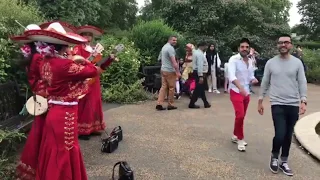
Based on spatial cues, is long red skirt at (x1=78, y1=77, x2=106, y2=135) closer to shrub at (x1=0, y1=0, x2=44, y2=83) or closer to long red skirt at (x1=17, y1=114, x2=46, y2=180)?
shrub at (x1=0, y1=0, x2=44, y2=83)

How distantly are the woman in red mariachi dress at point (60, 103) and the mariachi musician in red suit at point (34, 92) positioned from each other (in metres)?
0.11

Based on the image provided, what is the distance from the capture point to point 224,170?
5211mm

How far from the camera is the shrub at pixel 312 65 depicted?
57.3 ft

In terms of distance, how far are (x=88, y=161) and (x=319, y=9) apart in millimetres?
37944

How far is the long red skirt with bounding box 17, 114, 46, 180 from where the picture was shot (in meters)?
3.91

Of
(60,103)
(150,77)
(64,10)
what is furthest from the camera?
(64,10)

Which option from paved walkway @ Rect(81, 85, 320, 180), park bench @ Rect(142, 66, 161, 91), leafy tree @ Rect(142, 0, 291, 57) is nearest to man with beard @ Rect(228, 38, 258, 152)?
paved walkway @ Rect(81, 85, 320, 180)

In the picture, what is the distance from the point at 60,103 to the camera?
3705mm

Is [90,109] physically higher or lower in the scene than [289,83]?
lower

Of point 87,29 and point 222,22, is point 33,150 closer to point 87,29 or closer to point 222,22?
point 87,29

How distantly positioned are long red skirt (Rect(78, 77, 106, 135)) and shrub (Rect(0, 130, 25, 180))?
1246 millimetres

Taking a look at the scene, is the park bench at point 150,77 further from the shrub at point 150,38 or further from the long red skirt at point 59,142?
the long red skirt at point 59,142

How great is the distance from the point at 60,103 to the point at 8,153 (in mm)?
1821

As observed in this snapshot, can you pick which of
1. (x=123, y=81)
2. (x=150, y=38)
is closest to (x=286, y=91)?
(x=123, y=81)
